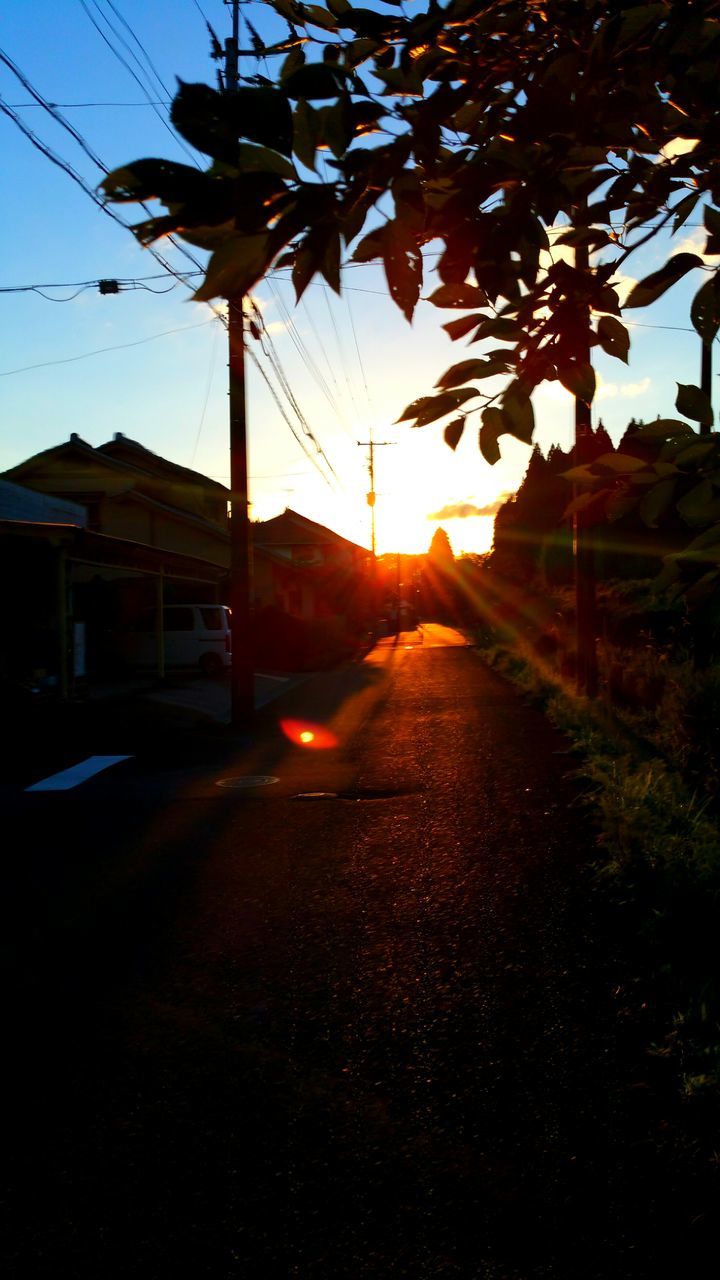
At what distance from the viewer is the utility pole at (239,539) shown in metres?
16.4

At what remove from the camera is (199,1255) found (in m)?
2.66

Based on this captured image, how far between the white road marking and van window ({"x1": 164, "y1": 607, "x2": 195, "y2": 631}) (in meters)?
14.2

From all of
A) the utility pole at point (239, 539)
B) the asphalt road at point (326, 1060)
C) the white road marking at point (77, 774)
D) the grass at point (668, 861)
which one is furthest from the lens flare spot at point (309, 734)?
the asphalt road at point (326, 1060)

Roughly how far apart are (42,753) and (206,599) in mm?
19100

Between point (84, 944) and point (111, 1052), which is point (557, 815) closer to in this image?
point (84, 944)

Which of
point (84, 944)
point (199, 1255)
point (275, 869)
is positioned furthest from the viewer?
point (275, 869)

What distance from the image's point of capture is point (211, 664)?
27.0 m

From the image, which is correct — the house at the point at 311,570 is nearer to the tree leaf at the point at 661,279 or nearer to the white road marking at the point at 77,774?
the white road marking at the point at 77,774

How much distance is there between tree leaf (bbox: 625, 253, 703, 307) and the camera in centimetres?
260

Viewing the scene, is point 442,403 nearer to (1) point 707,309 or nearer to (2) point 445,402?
(2) point 445,402

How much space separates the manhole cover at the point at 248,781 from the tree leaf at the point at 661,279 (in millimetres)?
8145

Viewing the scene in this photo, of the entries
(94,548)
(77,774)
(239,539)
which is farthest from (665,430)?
(94,548)

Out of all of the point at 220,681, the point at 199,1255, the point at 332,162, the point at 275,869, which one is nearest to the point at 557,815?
the point at 275,869

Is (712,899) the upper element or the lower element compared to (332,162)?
lower
